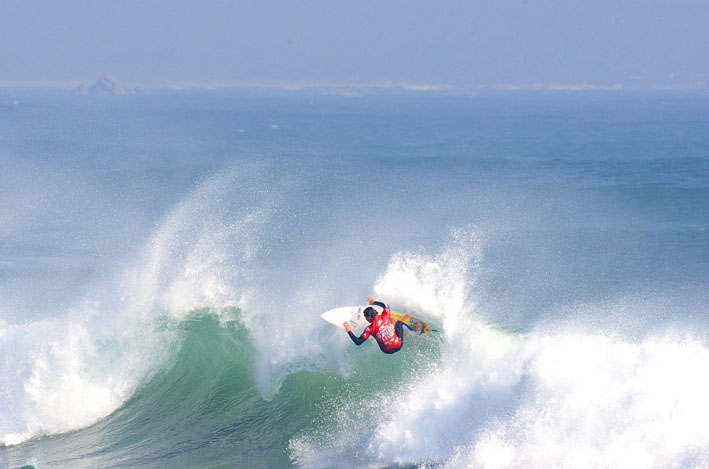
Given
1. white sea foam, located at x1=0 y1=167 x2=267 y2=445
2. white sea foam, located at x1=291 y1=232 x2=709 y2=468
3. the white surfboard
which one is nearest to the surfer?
white sea foam, located at x1=291 y1=232 x2=709 y2=468

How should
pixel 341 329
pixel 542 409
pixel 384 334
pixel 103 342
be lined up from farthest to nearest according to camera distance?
pixel 103 342, pixel 341 329, pixel 384 334, pixel 542 409

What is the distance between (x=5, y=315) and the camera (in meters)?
18.7

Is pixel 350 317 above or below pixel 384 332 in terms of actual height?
above

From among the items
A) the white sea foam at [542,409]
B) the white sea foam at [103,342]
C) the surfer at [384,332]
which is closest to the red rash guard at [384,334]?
the surfer at [384,332]

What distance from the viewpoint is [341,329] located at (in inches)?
609

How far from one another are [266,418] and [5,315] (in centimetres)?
866

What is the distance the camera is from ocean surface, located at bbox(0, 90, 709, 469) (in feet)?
39.7

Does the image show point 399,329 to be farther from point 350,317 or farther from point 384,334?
point 350,317

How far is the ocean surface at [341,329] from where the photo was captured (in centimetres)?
1209

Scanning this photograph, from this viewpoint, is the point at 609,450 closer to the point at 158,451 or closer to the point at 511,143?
the point at 158,451

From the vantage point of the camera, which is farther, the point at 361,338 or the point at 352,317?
the point at 352,317

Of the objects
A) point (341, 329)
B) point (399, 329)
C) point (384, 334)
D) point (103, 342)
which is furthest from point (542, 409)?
point (103, 342)

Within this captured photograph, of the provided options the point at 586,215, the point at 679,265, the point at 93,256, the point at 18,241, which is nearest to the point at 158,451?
the point at 93,256

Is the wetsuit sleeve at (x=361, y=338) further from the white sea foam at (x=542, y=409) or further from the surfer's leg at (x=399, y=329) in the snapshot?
the white sea foam at (x=542, y=409)
